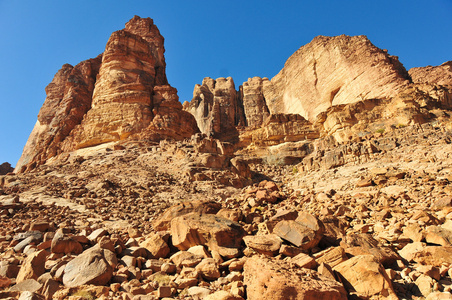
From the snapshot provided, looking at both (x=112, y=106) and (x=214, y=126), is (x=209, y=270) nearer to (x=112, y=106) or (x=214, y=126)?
(x=112, y=106)

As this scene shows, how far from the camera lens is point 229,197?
43.5 feet

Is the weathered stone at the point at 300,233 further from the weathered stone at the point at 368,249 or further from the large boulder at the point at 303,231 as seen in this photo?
the weathered stone at the point at 368,249

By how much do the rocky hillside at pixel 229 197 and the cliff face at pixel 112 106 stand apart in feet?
0.61

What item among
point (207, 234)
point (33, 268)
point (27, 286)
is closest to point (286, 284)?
point (207, 234)

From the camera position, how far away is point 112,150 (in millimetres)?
26156

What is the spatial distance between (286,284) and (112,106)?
32.1m

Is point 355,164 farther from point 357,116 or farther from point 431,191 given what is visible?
point 357,116

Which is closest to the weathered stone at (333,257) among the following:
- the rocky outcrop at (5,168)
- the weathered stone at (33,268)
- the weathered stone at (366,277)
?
the weathered stone at (366,277)

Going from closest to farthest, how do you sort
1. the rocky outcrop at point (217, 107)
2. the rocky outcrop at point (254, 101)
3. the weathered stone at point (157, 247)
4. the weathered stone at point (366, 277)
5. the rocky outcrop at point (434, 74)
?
the weathered stone at point (366, 277) → the weathered stone at point (157, 247) → the rocky outcrop at point (434, 74) → the rocky outcrop at point (217, 107) → the rocky outcrop at point (254, 101)

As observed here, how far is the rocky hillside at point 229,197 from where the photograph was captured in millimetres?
4301

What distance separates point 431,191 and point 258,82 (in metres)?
57.0

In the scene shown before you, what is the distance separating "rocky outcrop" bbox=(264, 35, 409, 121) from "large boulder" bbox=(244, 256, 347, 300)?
3206 centimetres

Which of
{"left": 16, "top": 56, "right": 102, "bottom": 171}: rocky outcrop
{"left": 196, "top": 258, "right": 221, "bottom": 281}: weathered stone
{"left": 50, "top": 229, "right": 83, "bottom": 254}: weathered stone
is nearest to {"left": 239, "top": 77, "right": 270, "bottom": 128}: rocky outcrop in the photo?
{"left": 16, "top": 56, "right": 102, "bottom": 171}: rocky outcrop

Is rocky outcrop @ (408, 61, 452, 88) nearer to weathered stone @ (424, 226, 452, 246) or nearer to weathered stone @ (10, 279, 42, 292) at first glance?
Result: weathered stone @ (424, 226, 452, 246)
